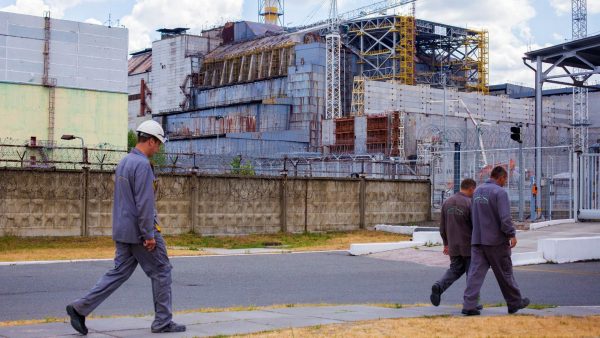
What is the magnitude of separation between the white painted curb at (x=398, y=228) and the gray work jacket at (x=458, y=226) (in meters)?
20.9

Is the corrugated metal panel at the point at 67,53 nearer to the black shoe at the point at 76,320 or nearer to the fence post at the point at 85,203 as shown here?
the fence post at the point at 85,203

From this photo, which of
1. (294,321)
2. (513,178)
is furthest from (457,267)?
(513,178)

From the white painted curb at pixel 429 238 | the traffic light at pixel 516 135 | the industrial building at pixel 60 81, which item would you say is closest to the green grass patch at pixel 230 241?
the white painted curb at pixel 429 238

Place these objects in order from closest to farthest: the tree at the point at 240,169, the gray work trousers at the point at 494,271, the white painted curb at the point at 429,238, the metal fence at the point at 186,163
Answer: the gray work trousers at the point at 494,271
the white painted curb at the point at 429,238
the metal fence at the point at 186,163
the tree at the point at 240,169

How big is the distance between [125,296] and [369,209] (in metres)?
24.1

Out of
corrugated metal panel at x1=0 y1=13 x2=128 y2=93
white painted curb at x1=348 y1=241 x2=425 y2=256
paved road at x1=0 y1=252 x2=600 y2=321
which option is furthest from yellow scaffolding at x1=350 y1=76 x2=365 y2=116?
paved road at x1=0 y1=252 x2=600 y2=321

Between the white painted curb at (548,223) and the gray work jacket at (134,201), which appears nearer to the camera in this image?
the gray work jacket at (134,201)

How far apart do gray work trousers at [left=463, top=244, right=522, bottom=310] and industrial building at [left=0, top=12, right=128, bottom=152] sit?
42374mm

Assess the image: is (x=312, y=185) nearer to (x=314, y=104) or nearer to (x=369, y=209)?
(x=369, y=209)

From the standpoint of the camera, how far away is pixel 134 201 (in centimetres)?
934

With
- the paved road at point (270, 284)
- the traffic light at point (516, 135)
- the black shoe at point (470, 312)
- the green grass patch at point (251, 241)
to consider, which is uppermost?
the traffic light at point (516, 135)

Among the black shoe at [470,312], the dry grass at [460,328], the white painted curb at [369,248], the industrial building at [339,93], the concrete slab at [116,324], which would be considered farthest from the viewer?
the industrial building at [339,93]

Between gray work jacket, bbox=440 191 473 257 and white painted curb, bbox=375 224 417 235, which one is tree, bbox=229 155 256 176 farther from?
gray work jacket, bbox=440 191 473 257

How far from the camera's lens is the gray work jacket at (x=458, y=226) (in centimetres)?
1256
